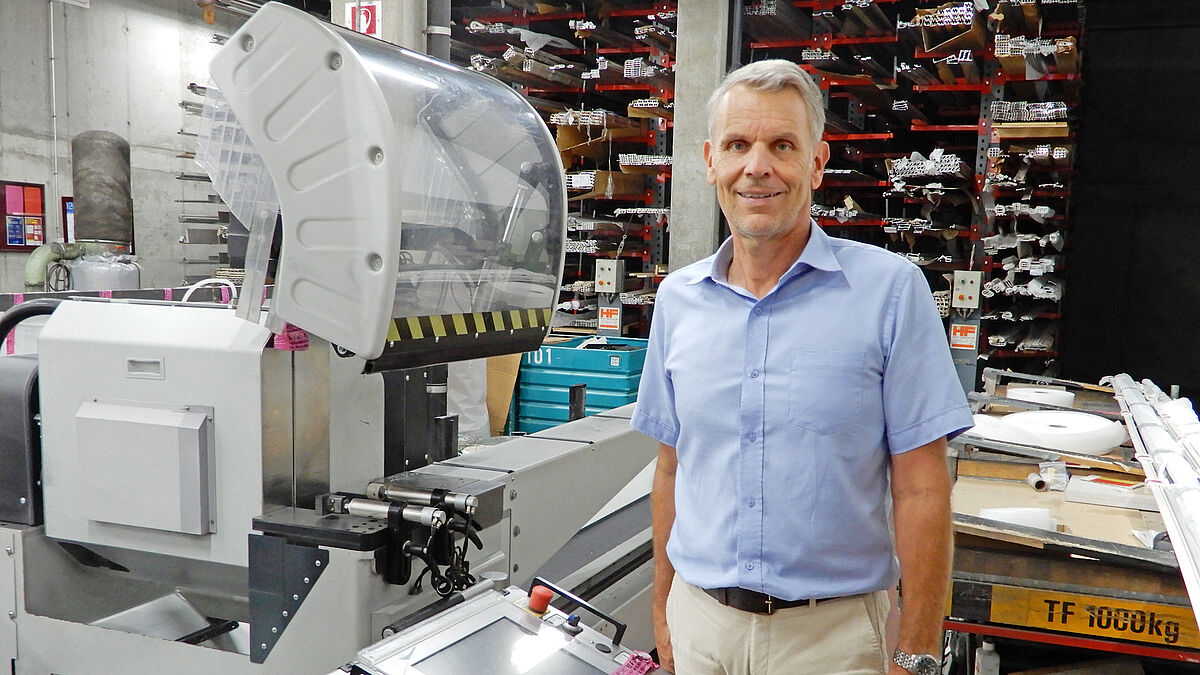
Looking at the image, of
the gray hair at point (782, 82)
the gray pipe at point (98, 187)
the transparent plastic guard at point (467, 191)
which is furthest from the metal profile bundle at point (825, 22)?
the gray pipe at point (98, 187)

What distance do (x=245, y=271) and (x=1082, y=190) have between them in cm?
Answer: 721

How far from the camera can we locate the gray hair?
1607 mm

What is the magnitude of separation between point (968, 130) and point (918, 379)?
5.36m

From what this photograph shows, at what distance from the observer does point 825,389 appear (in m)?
1.59

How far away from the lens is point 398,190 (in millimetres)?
1669

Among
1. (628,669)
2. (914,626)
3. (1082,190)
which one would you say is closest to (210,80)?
(628,669)

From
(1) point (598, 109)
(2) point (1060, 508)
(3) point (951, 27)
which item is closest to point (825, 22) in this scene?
(3) point (951, 27)

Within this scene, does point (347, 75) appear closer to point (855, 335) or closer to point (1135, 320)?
point (855, 335)

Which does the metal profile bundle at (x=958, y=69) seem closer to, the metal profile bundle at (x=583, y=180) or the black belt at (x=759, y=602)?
the metal profile bundle at (x=583, y=180)

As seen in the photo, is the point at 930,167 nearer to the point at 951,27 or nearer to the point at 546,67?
the point at 951,27

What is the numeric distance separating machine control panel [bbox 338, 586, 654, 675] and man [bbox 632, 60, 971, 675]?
0.23 meters

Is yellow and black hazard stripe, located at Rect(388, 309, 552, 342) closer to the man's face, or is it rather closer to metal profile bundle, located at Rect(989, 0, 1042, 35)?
the man's face

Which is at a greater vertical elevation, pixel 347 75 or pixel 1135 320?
pixel 347 75

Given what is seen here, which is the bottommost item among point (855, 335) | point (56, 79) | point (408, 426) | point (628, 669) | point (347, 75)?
point (628, 669)
